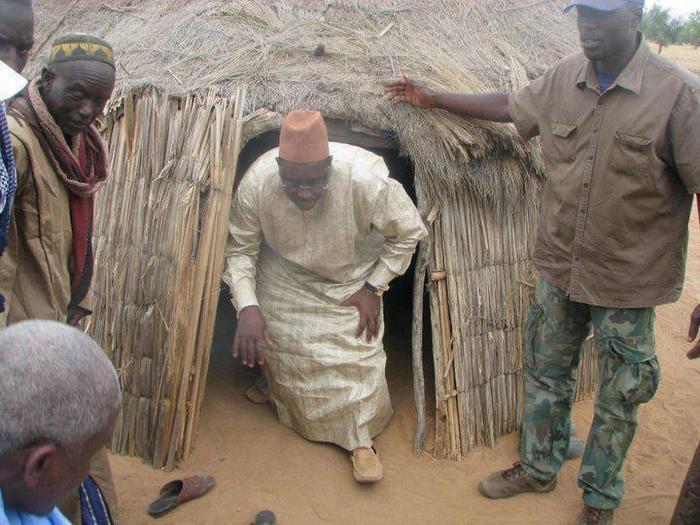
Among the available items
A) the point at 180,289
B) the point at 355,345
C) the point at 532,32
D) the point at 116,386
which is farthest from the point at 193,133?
the point at 532,32

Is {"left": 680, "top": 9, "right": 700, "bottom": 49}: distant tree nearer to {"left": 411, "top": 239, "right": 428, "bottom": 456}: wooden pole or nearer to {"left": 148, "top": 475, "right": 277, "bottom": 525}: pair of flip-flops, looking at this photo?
{"left": 411, "top": 239, "right": 428, "bottom": 456}: wooden pole

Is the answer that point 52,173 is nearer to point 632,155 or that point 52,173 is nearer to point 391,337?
point 632,155

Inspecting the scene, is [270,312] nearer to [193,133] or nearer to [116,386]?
[193,133]

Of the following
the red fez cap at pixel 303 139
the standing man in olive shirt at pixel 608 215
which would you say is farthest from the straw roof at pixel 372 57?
the red fez cap at pixel 303 139

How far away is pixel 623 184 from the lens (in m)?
2.71

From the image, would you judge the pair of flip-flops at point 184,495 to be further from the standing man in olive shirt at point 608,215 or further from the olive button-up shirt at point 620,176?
the olive button-up shirt at point 620,176

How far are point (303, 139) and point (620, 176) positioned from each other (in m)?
1.34

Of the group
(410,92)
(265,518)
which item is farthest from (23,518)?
(410,92)

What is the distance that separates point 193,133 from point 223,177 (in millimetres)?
283

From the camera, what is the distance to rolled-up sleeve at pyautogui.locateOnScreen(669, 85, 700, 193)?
2.53m

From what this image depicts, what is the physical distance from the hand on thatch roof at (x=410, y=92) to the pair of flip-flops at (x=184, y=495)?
87.3 inches

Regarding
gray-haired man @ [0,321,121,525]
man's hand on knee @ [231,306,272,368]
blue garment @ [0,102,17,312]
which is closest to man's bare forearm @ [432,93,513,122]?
man's hand on knee @ [231,306,272,368]

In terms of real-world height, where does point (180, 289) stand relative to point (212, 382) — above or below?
above

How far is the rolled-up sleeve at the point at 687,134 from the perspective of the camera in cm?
253
